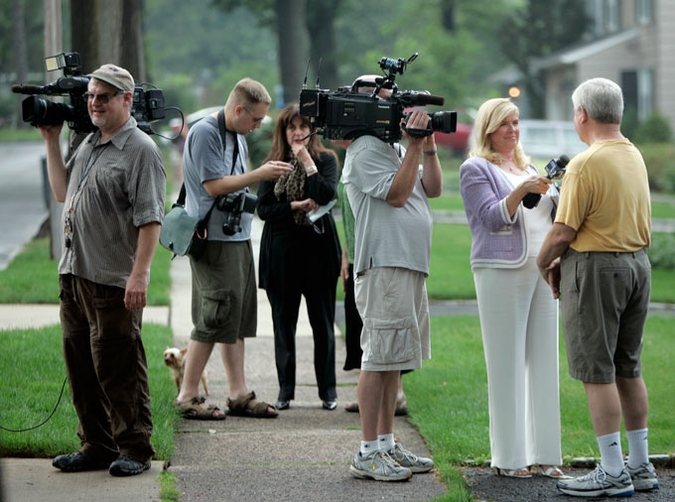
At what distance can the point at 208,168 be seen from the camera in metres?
6.70

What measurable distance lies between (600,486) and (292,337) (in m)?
2.67

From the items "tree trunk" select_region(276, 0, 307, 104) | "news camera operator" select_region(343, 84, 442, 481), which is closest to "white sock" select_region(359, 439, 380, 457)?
"news camera operator" select_region(343, 84, 442, 481)

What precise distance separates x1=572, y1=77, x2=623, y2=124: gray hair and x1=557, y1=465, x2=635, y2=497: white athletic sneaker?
66.7 inches

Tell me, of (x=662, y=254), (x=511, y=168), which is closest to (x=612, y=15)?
(x=662, y=254)

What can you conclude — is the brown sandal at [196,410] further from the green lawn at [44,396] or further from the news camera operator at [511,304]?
the news camera operator at [511,304]

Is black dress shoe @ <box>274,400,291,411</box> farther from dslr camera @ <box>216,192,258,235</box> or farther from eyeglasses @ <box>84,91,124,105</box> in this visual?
eyeglasses @ <box>84,91,124,105</box>

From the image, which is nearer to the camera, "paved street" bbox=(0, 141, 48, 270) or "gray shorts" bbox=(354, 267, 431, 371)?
"gray shorts" bbox=(354, 267, 431, 371)

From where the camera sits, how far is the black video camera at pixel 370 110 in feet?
18.2

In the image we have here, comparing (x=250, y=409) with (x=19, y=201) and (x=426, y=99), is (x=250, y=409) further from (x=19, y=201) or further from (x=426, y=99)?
(x=19, y=201)

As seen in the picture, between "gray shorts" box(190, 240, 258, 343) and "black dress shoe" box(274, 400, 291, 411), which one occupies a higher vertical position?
"gray shorts" box(190, 240, 258, 343)

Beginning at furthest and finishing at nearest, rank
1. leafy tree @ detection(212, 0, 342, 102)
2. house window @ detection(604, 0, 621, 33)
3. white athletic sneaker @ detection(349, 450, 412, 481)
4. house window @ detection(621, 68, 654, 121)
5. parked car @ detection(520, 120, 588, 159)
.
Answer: house window @ detection(604, 0, 621, 33) < house window @ detection(621, 68, 654, 121) < leafy tree @ detection(212, 0, 342, 102) < parked car @ detection(520, 120, 588, 159) < white athletic sneaker @ detection(349, 450, 412, 481)

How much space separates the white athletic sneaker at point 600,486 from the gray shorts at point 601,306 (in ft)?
1.52

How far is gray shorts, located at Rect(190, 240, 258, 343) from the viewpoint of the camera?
22.5ft

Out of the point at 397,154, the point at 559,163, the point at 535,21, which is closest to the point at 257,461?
the point at 397,154
